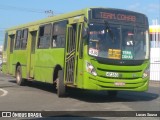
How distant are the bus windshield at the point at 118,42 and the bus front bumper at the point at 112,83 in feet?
2.49

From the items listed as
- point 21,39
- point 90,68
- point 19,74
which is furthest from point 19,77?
point 90,68

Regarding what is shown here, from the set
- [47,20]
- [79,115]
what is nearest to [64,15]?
[47,20]

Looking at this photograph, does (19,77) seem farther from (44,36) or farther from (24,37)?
(44,36)

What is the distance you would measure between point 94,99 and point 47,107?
3246mm

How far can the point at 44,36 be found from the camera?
757 inches

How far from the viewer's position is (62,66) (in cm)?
1675

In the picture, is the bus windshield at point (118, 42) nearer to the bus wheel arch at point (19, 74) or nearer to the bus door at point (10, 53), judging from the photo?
the bus wheel arch at point (19, 74)

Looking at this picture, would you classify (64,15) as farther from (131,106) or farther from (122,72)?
(131,106)

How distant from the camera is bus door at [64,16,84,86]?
1560 centimetres

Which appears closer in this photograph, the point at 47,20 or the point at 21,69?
the point at 47,20

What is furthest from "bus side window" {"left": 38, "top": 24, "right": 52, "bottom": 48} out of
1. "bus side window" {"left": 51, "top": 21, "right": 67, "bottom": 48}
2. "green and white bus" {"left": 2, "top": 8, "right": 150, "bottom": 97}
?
"green and white bus" {"left": 2, "top": 8, "right": 150, "bottom": 97}

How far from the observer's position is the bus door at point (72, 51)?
15602 millimetres

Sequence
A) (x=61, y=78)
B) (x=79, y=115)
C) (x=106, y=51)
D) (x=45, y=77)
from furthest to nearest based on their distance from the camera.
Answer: (x=45, y=77), (x=61, y=78), (x=106, y=51), (x=79, y=115)

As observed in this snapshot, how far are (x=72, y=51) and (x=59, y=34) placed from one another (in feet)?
5.11
